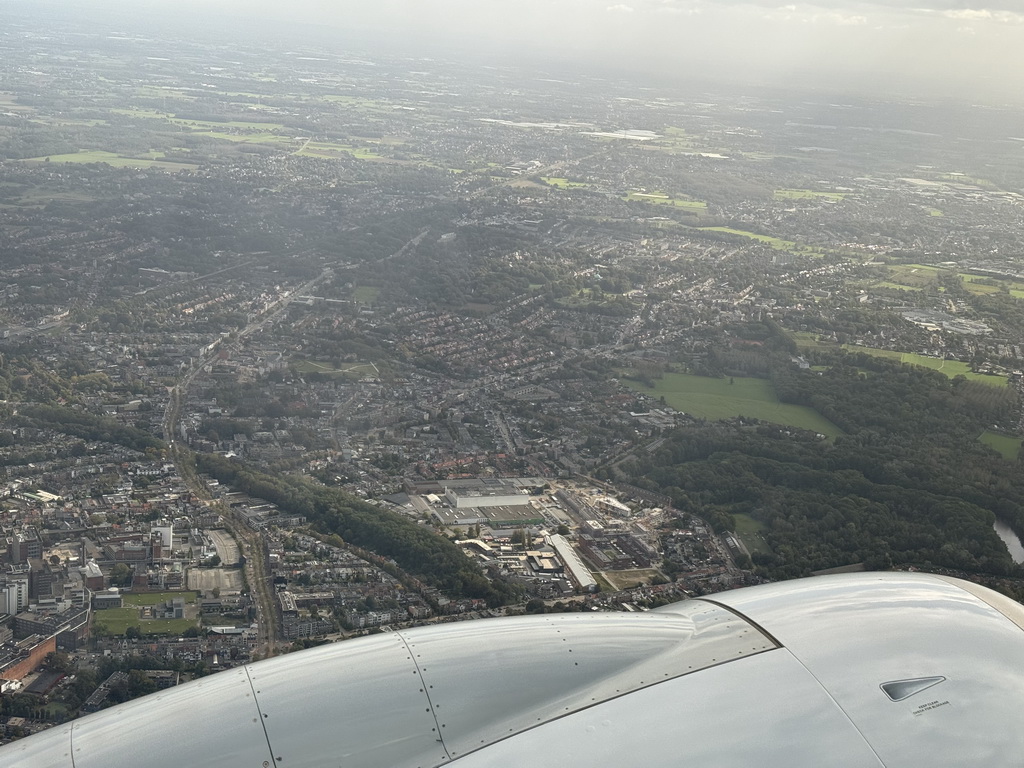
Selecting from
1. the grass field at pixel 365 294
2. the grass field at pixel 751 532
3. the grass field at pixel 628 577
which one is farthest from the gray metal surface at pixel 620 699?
the grass field at pixel 365 294

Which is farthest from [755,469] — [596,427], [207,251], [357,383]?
[207,251]

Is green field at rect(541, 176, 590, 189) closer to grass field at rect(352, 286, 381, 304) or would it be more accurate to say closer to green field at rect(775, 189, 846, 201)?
green field at rect(775, 189, 846, 201)

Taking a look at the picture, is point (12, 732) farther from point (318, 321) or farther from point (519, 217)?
point (519, 217)

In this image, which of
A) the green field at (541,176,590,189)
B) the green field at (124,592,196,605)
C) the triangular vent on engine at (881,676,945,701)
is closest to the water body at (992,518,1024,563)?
the green field at (124,592,196,605)

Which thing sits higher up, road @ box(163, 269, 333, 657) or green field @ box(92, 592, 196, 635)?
green field @ box(92, 592, 196, 635)

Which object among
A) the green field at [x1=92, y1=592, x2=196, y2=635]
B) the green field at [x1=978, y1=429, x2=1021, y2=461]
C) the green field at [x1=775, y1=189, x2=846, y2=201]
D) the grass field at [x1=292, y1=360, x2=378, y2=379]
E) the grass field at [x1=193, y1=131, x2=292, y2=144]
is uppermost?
the grass field at [x1=193, y1=131, x2=292, y2=144]
